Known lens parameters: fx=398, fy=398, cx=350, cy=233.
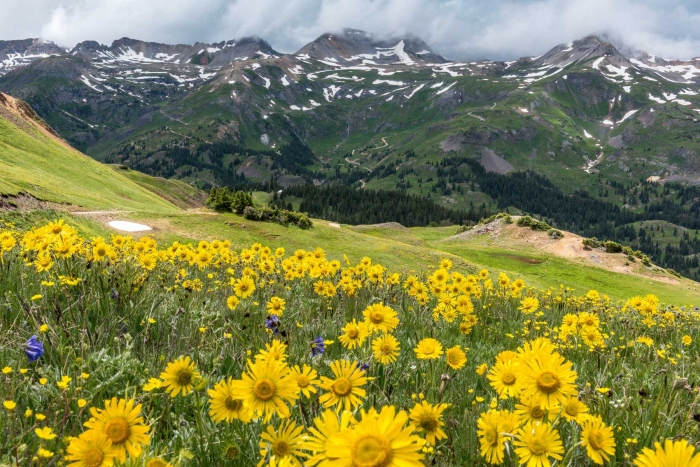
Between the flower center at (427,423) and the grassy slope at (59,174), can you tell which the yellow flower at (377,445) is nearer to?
the flower center at (427,423)

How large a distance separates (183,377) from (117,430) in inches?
20.4

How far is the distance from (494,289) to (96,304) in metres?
8.93

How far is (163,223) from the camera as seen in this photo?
28.8 m

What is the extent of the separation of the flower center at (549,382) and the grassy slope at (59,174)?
111 ft

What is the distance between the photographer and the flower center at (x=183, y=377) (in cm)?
217

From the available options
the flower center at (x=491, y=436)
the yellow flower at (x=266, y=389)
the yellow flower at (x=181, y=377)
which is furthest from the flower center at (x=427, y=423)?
the yellow flower at (x=181, y=377)

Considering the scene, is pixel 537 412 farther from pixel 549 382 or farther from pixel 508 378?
pixel 508 378

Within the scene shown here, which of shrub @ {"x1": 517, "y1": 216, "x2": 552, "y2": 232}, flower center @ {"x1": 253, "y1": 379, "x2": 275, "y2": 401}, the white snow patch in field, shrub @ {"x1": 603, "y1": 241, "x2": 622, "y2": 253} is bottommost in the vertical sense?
the white snow patch in field

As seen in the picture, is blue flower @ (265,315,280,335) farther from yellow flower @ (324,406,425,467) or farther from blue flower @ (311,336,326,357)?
yellow flower @ (324,406,425,467)

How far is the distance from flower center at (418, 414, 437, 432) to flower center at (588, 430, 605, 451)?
795 mm

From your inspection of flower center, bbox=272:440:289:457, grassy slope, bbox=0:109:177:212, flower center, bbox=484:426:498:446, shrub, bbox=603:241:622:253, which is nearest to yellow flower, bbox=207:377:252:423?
flower center, bbox=272:440:289:457

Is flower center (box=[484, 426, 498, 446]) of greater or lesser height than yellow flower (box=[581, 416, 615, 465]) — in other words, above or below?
below

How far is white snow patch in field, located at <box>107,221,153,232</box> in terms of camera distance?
25183 mm

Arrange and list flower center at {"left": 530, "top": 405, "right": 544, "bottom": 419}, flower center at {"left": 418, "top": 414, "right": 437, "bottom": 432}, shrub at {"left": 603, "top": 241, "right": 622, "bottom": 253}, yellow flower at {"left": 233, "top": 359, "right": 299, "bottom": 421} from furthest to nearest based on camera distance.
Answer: shrub at {"left": 603, "top": 241, "right": 622, "bottom": 253} → flower center at {"left": 530, "top": 405, "right": 544, "bottom": 419} → flower center at {"left": 418, "top": 414, "right": 437, "bottom": 432} → yellow flower at {"left": 233, "top": 359, "right": 299, "bottom": 421}
